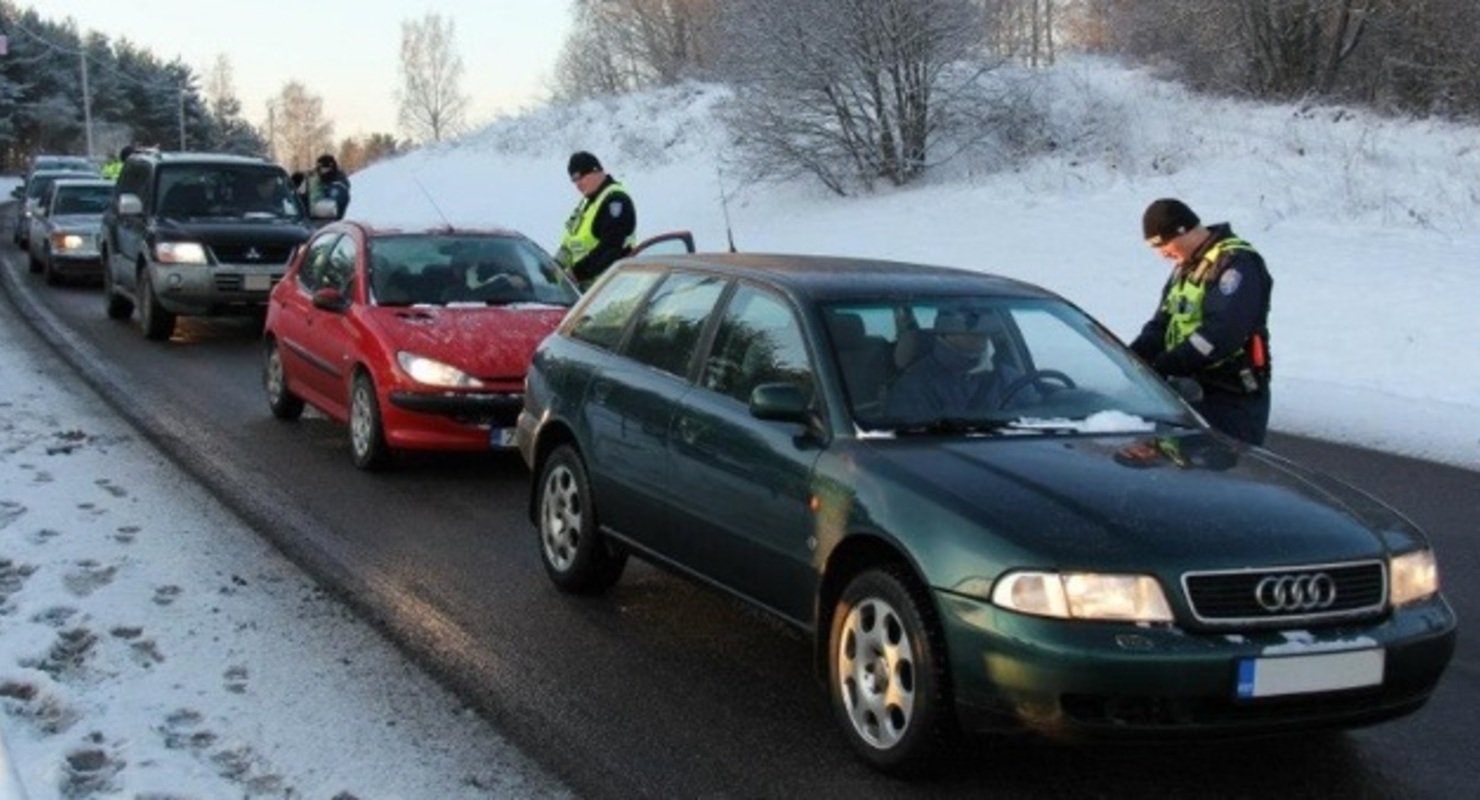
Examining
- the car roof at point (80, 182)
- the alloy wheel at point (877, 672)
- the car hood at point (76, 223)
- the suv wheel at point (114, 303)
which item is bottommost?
the alloy wheel at point (877, 672)

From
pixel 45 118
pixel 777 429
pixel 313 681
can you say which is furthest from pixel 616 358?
pixel 45 118

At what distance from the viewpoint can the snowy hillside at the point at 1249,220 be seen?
12.4 metres

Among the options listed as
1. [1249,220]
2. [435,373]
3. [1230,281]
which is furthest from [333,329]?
[1249,220]

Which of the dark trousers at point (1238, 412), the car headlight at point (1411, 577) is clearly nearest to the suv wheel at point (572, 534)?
the dark trousers at point (1238, 412)

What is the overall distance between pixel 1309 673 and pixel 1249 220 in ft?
49.6

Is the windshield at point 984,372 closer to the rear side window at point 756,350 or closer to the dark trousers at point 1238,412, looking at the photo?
the rear side window at point 756,350

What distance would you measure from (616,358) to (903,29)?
1790 centimetres

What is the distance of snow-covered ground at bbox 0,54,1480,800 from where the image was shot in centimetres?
450

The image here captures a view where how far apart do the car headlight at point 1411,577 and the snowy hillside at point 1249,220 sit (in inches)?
235

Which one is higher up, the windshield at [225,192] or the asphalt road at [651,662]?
the windshield at [225,192]

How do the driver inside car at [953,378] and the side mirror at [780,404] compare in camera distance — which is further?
the driver inside car at [953,378]

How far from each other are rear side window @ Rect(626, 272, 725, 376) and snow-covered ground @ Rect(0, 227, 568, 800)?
1480 mm

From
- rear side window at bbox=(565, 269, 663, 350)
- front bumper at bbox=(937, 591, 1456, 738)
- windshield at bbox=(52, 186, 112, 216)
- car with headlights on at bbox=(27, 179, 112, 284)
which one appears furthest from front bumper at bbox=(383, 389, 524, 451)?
windshield at bbox=(52, 186, 112, 216)

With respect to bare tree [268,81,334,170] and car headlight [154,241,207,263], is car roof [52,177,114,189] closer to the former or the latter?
car headlight [154,241,207,263]
